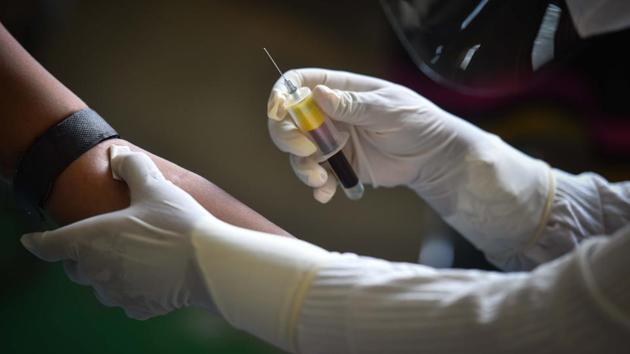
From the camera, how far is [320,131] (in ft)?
3.43

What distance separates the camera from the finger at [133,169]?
0.91m

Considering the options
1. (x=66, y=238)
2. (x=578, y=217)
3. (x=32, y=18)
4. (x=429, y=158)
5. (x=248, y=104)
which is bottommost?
(x=578, y=217)

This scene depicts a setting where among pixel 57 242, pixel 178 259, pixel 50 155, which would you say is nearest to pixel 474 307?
pixel 178 259

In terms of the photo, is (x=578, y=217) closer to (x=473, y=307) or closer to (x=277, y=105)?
(x=473, y=307)

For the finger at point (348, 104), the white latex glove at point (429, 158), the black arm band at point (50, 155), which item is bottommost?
the white latex glove at point (429, 158)

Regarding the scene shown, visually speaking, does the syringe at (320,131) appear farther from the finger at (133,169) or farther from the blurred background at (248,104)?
the blurred background at (248,104)

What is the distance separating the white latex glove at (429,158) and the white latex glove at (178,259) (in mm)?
300

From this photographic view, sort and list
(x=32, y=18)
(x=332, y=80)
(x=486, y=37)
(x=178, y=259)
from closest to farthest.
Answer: (x=178, y=259) < (x=486, y=37) < (x=332, y=80) < (x=32, y=18)

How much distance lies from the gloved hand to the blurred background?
0.41 m

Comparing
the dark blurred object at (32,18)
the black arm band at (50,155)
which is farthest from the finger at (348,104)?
the dark blurred object at (32,18)

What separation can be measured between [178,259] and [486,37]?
638 millimetres

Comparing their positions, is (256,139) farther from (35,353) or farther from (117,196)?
(35,353)

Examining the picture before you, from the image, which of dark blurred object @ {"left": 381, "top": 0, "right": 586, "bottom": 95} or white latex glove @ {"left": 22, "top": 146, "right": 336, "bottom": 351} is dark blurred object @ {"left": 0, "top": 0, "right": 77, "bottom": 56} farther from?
dark blurred object @ {"left": 381, "top": 0, "right": 586, "bottom": 95}

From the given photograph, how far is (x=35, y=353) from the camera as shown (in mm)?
1183
